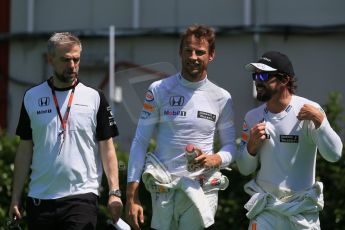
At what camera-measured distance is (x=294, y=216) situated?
230 inches

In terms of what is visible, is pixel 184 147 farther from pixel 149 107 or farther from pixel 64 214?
pixel 64 214

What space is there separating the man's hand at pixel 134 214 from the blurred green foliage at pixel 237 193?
1854 mm

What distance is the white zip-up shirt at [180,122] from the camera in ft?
19.8

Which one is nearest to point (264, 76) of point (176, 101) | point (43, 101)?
point (176, 101)

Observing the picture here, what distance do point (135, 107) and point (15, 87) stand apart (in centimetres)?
388

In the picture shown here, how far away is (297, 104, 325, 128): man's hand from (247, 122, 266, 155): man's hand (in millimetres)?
260

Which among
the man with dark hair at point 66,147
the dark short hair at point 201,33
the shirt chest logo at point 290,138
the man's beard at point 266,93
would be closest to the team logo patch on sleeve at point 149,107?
the man with dark hair at point 66,147

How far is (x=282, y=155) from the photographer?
5926 millimetres


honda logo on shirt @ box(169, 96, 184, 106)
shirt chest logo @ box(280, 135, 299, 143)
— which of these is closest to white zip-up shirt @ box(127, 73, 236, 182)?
honda logo on shirt @ box(169, 96, 184, 106)

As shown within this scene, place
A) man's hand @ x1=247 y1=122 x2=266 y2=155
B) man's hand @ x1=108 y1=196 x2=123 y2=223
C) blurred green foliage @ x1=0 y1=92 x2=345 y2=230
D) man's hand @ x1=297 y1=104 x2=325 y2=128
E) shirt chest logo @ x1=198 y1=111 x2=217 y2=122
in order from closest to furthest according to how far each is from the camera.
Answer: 1. man's hand @ x1=297 y1=104 x2=325 y2=128
2. man's hand @ x1=247 y1=122 x2=266 y2=155
3. man's hand @ x1=108 y1=196 x2=123 y2=223
4. shirt chest logo @ x1=198 y1=111 x2=217 y2=122
5. blurred green foliage @ x1=0 y1=92 x2=345 y2=230

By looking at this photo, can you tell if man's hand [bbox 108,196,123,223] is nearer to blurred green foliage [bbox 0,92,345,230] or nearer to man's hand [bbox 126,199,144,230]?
man's hand [bbox 126,199,144,230]

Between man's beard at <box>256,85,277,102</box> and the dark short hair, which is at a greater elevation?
the dark short hair

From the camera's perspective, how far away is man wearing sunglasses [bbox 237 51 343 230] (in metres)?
5.87

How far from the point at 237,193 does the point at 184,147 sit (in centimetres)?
273
